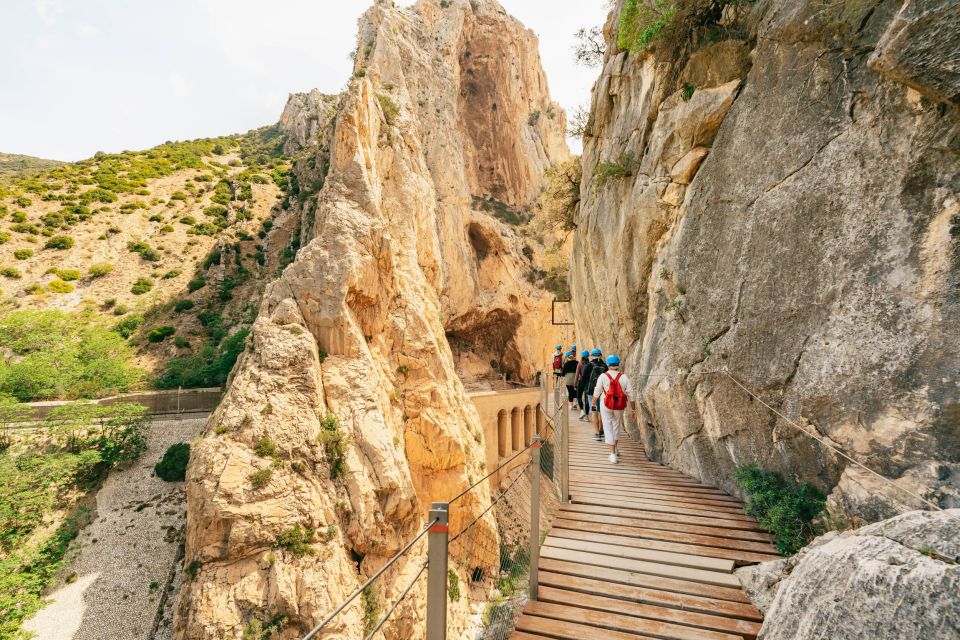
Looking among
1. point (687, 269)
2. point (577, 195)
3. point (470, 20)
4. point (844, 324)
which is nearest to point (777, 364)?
point (844, 324)

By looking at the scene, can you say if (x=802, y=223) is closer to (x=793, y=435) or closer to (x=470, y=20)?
(x=793, y=435)

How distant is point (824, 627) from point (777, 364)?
10.9ft

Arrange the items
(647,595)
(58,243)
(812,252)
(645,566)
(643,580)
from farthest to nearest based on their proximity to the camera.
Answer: (58,243) → (812,252) → (645,566) → (643,580) → (647,595)

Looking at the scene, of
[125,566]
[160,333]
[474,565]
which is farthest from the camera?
[160,333]

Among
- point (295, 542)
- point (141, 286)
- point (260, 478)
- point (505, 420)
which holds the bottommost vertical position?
point (295, 542)

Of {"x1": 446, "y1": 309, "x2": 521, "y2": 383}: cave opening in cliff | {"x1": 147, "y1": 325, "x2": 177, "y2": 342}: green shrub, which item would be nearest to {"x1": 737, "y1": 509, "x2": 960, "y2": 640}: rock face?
{"x1": 446, "y1": 309, "x2": 521, "y2": 383}: cave opening in cliff

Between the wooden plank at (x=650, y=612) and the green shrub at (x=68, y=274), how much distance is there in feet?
130

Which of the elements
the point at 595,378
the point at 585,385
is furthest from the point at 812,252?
the point at 585,385

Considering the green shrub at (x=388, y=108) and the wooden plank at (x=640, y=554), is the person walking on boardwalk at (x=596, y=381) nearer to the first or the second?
the wooden plank at (x=640, y=554)

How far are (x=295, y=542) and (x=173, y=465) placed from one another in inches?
427

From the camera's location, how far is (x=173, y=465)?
19.8 m

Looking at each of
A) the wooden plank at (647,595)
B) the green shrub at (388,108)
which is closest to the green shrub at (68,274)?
the green shrub at (388,108)

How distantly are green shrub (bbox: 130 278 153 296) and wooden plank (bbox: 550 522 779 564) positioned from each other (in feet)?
120

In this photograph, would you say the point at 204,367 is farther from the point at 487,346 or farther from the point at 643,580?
the point at 643,580
